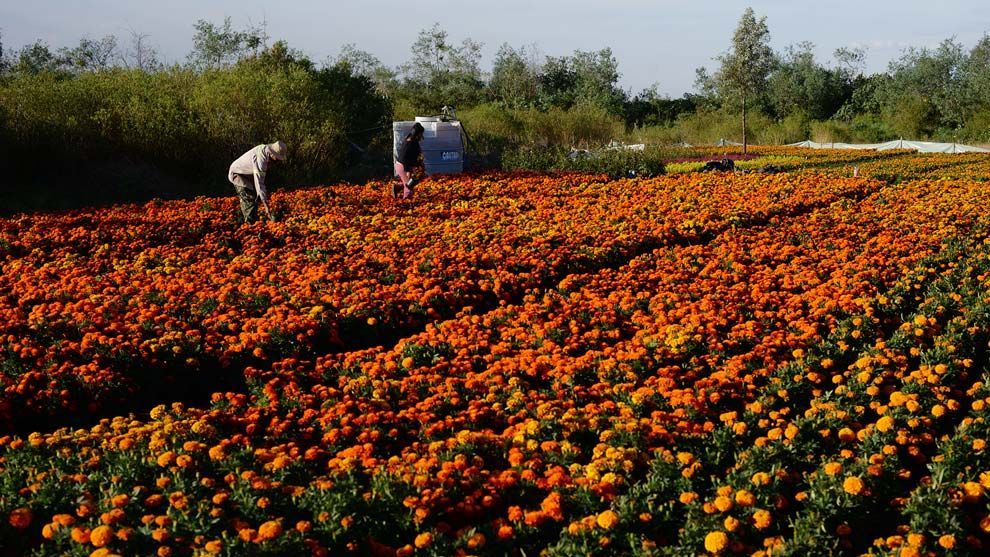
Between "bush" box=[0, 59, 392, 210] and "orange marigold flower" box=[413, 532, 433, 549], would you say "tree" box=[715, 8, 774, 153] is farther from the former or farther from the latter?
"orange marigold flower" box=[413, 532, 433, 549]

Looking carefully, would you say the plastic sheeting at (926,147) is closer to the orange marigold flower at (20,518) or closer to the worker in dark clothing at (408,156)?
the worker in dark clothing at (408,156)

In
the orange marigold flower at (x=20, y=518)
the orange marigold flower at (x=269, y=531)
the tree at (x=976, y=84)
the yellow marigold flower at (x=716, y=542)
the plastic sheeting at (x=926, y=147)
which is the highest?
the tree at (x=976, y=84)

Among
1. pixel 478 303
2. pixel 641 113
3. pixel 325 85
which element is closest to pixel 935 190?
pixel 478 303

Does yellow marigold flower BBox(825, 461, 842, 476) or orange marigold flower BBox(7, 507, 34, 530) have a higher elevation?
orange marigold flower BBox(7, 507, 34, 530)

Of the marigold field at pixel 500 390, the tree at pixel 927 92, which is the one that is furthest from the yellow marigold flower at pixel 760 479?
the tree at pixel 927 92

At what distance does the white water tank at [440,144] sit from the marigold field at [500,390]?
29.1 ft

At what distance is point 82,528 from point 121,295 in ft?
14.0

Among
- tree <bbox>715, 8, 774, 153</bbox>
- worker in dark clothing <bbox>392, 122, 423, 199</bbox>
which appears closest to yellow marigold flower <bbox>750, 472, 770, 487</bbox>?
worker in dark clothing <bbox>392, 122, 423, 199</bbox>

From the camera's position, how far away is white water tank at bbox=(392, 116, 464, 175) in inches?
723

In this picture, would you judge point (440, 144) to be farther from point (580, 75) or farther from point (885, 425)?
point (580, 75)

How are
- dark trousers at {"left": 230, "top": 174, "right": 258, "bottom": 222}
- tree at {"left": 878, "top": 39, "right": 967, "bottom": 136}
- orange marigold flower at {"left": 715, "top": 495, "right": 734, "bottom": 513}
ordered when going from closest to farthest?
orange marigold flower at {"left": 715, "top": 495, "right": 734, "bottom": 513}, dark trousers at {"left": 230, "top": 174, "right": 258, "bottom": 222}, tree at {"left": 878, "top": 39, "right": 967, "bottom": 136}

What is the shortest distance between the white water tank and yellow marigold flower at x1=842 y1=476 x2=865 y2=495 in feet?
51.2

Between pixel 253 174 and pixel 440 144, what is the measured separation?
845cm

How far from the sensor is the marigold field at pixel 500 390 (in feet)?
10.8
